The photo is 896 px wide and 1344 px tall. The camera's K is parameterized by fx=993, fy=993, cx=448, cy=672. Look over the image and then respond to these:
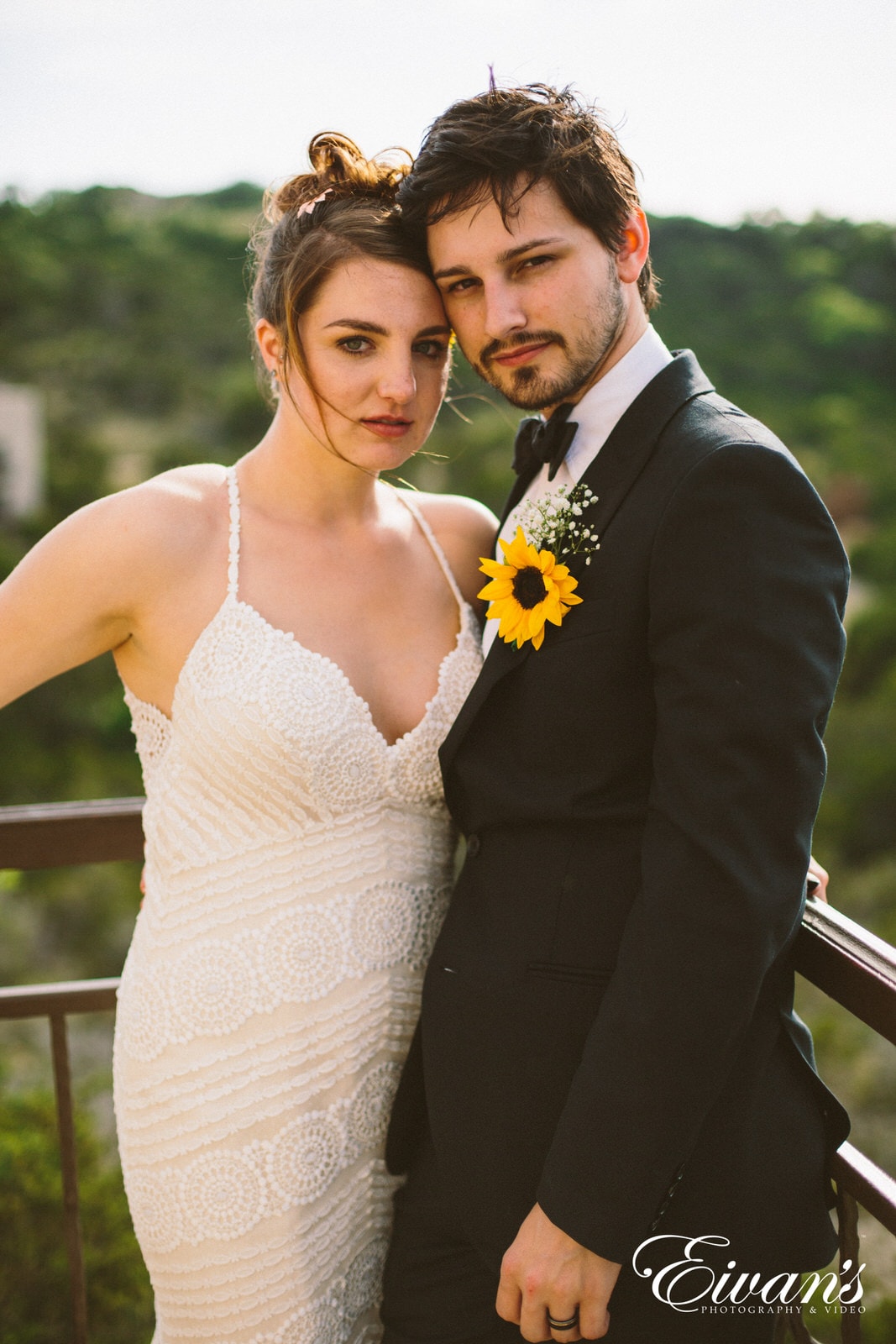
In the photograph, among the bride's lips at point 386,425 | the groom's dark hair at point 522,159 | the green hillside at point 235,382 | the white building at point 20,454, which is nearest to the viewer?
the groom's dark hair at point 522,159

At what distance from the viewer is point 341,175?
193 centimetres

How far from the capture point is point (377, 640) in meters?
1.92

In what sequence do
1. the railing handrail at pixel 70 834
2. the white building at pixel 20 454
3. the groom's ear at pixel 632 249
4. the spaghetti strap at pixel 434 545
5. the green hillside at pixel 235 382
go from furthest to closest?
the white building at pixel 20 454 → the green hillside at pixel 235 382 → the spaghetti strap at pixel 434 545 → the railing handrail at pixel 70 834 → the groom's ear at pixel 632 249

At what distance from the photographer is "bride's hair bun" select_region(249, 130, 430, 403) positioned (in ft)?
5.91

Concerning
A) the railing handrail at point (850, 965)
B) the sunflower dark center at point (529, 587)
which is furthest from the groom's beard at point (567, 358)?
the railing handrail at point (850, 965)

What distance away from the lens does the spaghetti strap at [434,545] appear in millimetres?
2096

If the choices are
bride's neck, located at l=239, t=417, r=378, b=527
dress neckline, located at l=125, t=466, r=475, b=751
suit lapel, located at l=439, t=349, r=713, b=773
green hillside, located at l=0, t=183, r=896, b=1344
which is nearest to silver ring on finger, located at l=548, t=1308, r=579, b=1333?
suit lapel, located at l=439, t=349, r=713, b=773

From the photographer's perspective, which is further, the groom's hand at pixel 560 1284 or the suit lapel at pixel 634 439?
the suit lapel at pixel 634 439

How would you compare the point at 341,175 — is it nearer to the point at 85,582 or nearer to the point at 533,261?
the point at 533,261

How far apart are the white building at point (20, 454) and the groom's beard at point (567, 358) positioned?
1531 cm

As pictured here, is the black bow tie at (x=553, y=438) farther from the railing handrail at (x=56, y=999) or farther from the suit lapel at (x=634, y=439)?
the railing handrail at (x=56, y=999)

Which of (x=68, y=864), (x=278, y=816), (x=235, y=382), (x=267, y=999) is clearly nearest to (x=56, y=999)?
(x=68, y=864)

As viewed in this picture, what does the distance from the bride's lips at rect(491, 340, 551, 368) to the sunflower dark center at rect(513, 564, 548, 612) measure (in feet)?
1.31

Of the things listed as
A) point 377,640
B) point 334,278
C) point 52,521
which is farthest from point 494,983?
point 52,521
